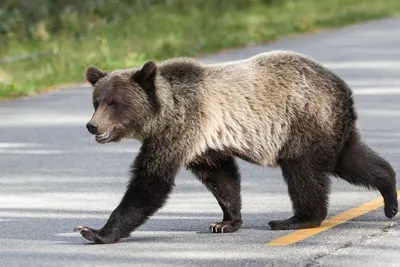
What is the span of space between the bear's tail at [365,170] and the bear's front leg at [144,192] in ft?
4.10

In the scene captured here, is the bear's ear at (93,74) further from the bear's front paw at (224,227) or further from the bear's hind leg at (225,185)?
the bear's front paw at (224,227)

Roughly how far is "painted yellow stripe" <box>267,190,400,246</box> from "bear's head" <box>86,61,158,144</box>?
108 centimetres

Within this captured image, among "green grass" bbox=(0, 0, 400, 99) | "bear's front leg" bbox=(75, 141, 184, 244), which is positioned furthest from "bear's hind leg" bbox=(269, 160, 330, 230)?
"green grass" bbox=(0, 0, 400, 99)

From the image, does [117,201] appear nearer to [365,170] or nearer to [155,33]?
[365,170]

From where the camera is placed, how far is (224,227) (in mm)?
9398

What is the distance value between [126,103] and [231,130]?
0.68m

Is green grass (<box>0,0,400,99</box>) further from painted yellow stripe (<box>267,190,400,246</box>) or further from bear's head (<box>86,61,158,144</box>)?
bear's head (<box>86,61,158,144</box>)

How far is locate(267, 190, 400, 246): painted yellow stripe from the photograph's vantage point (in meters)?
9.05

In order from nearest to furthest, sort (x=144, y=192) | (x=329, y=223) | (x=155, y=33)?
(x=144, y=192), (x=329, y=223), (x=155, y=33)

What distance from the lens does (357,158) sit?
31.7ft

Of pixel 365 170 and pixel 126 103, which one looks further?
pixel 365 170

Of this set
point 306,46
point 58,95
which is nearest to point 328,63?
point 306,46

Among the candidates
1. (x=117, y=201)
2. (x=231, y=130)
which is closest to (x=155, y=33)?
(x=117, y=201)

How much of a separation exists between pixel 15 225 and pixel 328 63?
11.1 metres
